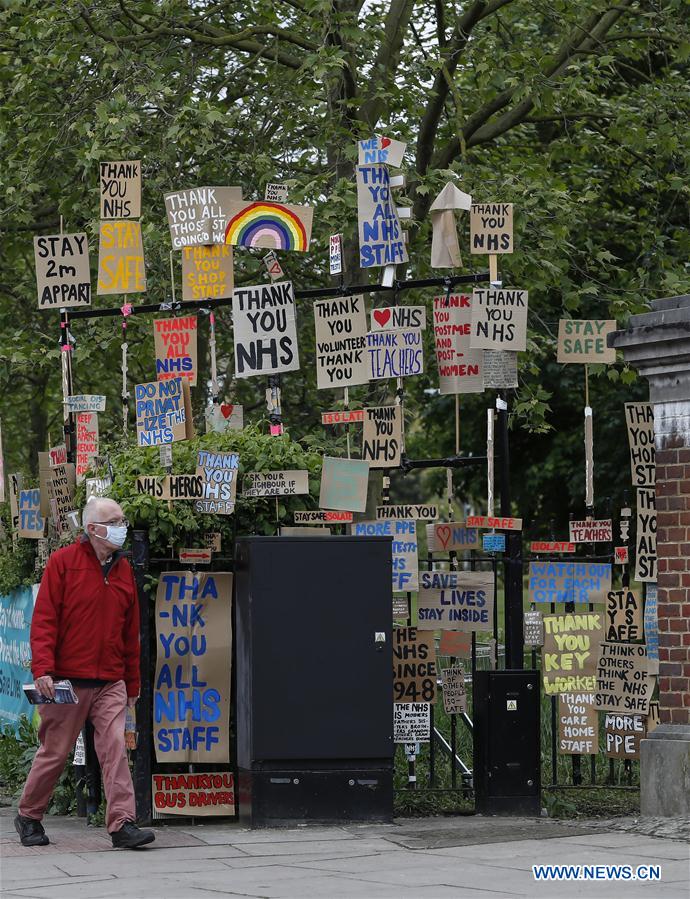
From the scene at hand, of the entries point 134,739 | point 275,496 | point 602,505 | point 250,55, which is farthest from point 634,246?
point 134,739

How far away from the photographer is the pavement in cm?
679

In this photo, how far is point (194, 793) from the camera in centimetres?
911

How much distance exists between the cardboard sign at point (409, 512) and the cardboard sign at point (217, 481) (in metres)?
1.29

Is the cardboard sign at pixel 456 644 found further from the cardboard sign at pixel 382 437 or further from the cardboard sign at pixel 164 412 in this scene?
the cardboard sign at pixel 164 412

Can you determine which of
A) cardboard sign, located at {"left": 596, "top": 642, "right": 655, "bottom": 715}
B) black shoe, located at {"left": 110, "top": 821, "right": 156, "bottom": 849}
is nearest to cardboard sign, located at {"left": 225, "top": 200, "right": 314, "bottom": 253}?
cardboard sign, located at {"left": 596, "top": 642, "right": 655, "bottom": 715}

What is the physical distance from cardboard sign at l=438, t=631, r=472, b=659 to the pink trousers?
8.34ft

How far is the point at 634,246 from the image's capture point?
18.2m

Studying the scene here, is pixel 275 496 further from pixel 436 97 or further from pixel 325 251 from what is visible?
pixel 325 251

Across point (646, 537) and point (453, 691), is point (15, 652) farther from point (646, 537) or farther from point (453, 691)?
point (646, 537)

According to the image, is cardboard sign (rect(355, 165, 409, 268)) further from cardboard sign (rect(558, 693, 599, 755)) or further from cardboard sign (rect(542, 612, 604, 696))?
cardboard sign (rect(558, 693, 599, 755))

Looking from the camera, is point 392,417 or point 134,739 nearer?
point 134,739

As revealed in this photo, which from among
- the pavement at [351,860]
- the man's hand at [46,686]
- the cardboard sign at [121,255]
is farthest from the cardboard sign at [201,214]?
the pavement at [351,860]

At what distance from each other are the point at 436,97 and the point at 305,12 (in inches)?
65.7

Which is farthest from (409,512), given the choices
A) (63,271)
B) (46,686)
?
(63,271)
